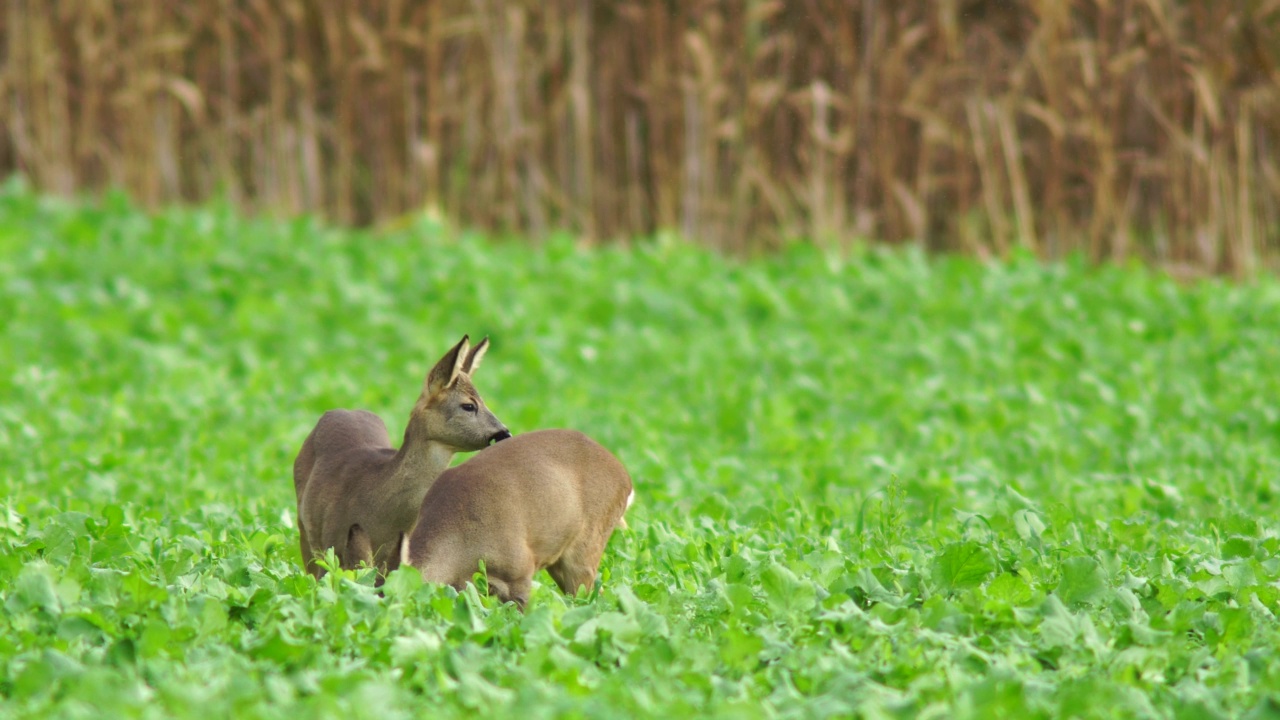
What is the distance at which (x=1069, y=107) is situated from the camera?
12.0m

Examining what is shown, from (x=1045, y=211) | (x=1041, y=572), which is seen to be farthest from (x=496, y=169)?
(x=1041, y=572)

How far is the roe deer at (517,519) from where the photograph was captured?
4473mm

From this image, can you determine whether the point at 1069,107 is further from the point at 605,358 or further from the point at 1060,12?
the point at 605,358

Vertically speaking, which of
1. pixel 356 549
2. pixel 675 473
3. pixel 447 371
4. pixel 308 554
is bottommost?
pixel 675 473

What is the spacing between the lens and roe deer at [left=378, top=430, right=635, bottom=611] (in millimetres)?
4473

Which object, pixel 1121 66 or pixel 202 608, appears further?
pixel 1121 66

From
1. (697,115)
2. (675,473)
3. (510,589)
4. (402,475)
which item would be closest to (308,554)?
(402,475)

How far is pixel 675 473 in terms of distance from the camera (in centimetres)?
700

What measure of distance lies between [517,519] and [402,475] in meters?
0.50

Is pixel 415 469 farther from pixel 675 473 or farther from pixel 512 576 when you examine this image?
pixel 675 473

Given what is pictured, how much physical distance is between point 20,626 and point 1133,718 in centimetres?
266

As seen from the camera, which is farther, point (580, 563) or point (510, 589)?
point (580, 563)

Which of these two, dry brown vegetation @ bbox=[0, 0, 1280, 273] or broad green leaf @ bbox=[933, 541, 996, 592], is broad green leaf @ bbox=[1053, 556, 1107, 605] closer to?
broad green leaf @ bbox=[933, 541, 996, 592]

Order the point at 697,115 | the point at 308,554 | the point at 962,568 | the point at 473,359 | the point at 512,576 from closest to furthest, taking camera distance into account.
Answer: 1. the point at 512,576
2. the point at 962,568
3. the point at 473,359
4. the point at 308,554
5. the point at 697,115
